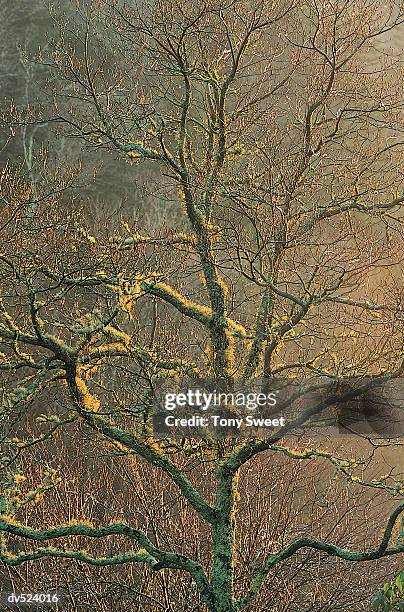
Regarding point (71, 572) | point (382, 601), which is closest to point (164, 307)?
point (71, 572)

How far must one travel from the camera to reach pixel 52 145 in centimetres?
1908

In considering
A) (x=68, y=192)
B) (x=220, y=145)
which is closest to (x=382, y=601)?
(x=220, y=145)

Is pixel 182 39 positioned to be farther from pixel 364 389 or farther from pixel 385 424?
pixel 385 424

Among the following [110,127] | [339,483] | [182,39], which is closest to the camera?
[182,39]

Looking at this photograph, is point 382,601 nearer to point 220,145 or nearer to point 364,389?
point 364,389

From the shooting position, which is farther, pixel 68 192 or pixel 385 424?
pixel 68 192

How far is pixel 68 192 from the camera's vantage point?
61.1 ft

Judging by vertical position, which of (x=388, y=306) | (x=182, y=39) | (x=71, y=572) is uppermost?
(x=182, y=39)

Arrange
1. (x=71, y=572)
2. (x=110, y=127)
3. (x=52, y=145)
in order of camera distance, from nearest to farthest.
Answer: (x=110, y=127) < (x=71, y=572) < (x=52, y=145)

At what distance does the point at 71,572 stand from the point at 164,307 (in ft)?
28.5

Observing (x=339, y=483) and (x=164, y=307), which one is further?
(x=164, y=307)

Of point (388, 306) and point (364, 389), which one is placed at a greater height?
point (388, 306)

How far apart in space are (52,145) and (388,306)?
13.5 m

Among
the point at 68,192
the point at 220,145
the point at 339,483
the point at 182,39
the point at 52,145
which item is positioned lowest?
the point at 339,483
